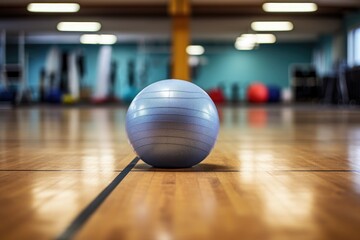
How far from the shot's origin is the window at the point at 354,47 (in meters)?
16.6

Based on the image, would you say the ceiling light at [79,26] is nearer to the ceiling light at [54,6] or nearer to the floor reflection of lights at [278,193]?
the ceiling light at [54,6]

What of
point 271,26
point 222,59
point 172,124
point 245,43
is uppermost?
point 271,26

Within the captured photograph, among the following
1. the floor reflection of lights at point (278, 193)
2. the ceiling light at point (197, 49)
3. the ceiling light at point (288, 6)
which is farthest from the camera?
the ceiling light at point (197, 49)

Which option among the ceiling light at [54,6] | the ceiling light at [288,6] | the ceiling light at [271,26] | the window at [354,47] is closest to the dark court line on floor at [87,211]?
the ceiling light at [288,6]

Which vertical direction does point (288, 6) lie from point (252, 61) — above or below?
above

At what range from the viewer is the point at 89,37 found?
21359 mm

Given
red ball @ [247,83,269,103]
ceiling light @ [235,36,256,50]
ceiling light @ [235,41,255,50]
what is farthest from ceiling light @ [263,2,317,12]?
ceiling light @ [235,41,255,50]

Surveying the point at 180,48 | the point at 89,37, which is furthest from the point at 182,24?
the point at 89,37

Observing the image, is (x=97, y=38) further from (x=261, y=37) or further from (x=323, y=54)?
(x=323, y=54)

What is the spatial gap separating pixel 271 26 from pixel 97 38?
278 inches

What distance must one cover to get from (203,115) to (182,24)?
11.1m

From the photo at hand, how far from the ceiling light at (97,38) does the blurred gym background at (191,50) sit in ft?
0.13

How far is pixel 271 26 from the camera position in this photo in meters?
18.1

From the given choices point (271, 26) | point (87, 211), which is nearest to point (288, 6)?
point (271, 26)
